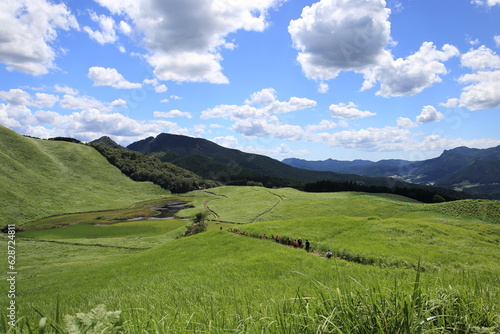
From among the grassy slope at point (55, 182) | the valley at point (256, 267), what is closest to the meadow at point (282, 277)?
the valley at point (256, 267)

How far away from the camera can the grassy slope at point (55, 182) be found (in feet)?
334

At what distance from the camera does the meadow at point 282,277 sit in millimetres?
3691

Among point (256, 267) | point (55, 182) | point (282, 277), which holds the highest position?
point (55, 182)

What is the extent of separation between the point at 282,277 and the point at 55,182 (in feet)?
497

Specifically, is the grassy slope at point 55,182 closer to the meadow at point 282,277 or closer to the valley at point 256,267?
the valley at point 256,267

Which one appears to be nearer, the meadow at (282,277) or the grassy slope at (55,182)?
the meadow at (282,277)

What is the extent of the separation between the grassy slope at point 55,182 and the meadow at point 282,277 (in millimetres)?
35661

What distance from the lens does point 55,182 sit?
133 meters

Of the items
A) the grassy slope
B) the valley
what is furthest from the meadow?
the grassy slope

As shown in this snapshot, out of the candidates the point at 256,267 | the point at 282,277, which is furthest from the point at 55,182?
the point at 282,277

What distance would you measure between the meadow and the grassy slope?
3566 centimetres

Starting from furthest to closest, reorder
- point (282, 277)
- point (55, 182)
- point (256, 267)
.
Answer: point (55, 182) < point (256, 267) < point (282, 277)

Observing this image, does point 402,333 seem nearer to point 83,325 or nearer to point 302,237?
point 83,325

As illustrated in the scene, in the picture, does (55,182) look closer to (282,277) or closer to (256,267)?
(256,267)
